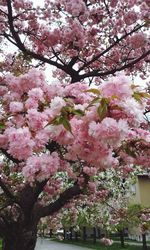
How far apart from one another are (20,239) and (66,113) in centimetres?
588

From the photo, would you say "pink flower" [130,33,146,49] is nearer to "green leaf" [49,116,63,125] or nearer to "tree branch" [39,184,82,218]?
"tree branch" [39,184,82,218]

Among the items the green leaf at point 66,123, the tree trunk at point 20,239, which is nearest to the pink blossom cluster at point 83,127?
the green leaf at point 66,123

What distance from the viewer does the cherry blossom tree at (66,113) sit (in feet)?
9.91

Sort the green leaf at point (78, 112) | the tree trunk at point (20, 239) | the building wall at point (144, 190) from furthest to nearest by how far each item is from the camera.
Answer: the building wall at point (144, 190) < the tree trunk at point (20, 239) < the green leaf at point (78, 112)

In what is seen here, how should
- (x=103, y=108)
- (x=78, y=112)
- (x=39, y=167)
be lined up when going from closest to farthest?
(x=103, y=108) < (x=78, y=112) < (x=39, y=167)

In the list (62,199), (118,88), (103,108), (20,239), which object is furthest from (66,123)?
(20,239)

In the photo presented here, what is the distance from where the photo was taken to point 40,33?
9.75 metres

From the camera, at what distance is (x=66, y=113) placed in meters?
3.00

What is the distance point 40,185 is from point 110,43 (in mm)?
4107

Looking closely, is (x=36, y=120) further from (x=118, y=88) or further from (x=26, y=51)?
(x=26, y=51)

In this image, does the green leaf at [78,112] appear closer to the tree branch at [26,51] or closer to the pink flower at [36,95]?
the pink flower at [36,95]

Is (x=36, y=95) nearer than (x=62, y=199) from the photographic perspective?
Yes

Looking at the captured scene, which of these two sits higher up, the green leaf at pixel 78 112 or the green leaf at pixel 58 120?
the green leaf at pixel 78 112

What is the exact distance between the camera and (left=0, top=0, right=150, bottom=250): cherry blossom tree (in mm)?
3021
